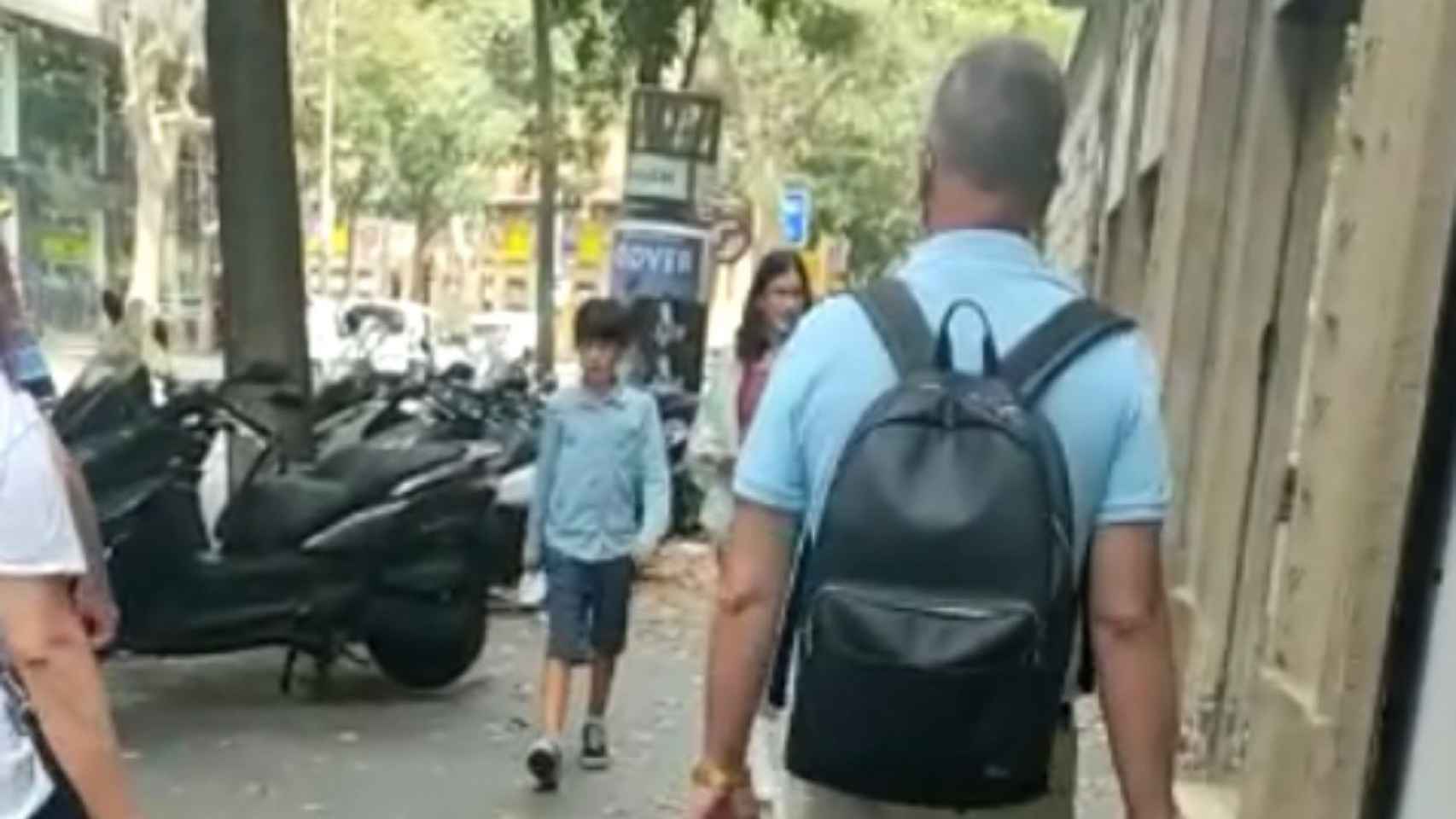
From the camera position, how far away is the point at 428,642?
8281 millimetres

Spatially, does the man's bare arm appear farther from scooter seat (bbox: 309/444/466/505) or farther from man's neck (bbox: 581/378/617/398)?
scooter seat (bbox: 309/444/466/505)

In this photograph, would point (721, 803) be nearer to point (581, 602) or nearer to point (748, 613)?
point (748, 613)

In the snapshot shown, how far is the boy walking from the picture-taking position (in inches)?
283

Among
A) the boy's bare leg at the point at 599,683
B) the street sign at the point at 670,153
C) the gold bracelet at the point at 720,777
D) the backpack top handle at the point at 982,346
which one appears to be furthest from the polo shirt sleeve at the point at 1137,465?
the street sign at the point at 670,153

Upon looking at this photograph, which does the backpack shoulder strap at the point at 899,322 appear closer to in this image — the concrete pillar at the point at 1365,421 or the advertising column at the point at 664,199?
the concrete pillar at the point at 1365,421

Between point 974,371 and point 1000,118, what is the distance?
33cm

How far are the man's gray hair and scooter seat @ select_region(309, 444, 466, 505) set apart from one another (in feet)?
18.2

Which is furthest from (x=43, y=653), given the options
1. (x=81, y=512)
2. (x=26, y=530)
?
(x=81, y=512)

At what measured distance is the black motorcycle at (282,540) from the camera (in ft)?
24.5

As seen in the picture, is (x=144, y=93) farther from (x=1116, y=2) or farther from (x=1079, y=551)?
(x=1079, y=551)

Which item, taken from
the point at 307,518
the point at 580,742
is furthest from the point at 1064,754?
the point at 307,518

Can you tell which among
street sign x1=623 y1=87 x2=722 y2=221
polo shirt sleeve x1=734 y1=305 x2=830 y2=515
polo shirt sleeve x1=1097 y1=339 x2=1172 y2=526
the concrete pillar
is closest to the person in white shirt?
polo shirt sleeve x1=734 y1=305 x2=830 y2=515

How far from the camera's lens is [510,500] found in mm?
10586

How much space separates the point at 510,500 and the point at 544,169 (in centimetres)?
1268
